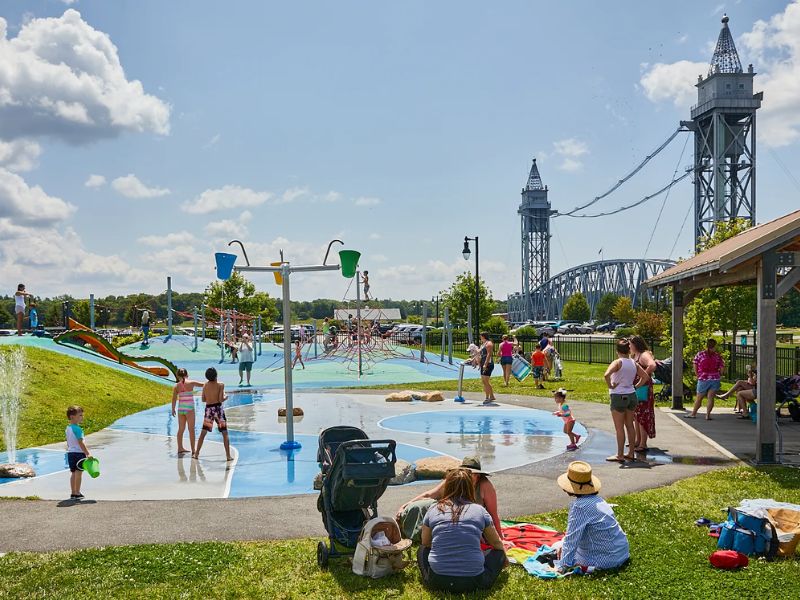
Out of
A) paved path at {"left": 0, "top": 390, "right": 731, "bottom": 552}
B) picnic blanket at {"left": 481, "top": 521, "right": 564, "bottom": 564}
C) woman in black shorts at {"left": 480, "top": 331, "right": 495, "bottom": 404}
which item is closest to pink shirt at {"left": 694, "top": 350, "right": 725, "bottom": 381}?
paved path at {"left": 0, "top": 390, "right": 731, "bottom": 552}

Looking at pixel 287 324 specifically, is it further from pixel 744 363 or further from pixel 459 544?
pixel 744 363

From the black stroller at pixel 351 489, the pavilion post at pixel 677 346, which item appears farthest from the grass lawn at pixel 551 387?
the black stroller at pixel 351 489

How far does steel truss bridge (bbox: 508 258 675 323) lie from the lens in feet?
434

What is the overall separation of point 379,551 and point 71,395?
520 inches

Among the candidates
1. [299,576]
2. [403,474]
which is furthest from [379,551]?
[403,474]

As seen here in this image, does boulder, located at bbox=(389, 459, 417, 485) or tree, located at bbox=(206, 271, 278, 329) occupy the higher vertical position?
tree, located at bbox=(206, 271, 278, 329)

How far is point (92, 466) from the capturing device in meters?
8.45

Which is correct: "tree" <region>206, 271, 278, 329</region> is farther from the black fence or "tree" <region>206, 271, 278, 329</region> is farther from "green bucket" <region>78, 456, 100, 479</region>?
"green bucket" <region>78, 456, 100, 479</region>

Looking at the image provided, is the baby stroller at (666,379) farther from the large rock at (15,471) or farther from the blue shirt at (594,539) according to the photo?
the large rock at (15,471)

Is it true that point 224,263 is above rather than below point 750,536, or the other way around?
above

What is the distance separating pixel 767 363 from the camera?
10234 millimetres

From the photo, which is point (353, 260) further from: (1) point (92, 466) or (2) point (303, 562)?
(2) point (303, 562)

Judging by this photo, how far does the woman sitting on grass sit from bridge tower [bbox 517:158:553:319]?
150645mm

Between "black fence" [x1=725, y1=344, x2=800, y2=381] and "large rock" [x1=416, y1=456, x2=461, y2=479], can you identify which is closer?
"large rock" [x1=416, y1=456, x2=461, y2=479]
